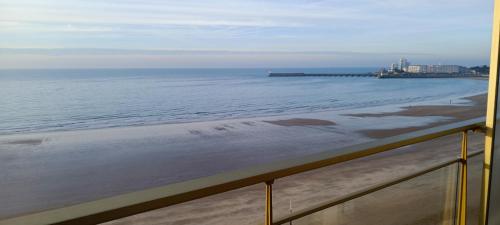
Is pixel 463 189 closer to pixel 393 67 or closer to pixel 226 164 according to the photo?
pixel 226 164

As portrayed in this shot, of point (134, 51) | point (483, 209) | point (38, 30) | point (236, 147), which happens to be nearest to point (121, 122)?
point (38, 30)

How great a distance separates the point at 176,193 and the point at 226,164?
1103 cm

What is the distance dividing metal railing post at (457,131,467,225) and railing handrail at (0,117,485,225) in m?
0.86

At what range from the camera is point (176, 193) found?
0.83 meters

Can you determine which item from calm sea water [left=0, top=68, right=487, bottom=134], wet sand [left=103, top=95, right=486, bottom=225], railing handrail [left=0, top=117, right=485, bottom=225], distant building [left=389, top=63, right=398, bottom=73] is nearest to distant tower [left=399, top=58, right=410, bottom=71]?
distant building [left=389, top=63, right=398, bottom=73]

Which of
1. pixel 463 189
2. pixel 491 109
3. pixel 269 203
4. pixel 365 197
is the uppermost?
pixel 491 109

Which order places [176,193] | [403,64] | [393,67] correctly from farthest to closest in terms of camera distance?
[393,67], [403,64], [176,193]

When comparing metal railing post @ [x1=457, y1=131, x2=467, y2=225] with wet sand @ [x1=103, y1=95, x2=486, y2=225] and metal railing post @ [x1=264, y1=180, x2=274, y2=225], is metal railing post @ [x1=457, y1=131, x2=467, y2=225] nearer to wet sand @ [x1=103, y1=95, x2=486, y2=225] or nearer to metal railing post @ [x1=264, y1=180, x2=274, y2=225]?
wet sand @ [x1=103, y1=95, x2=486, y2=225]

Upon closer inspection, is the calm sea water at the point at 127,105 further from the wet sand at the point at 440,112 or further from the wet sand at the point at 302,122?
the wet sand at the point at 440,112

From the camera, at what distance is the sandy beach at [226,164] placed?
1973mm

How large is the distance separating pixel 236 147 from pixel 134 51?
2555 centimetres

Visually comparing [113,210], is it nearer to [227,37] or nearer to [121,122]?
[121,122]

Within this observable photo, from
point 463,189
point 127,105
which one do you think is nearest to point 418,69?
→ point 127,105

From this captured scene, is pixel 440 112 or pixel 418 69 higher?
pixel 418 69
